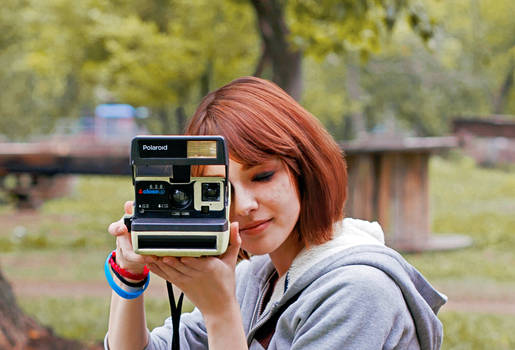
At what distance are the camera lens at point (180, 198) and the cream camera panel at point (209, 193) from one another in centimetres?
2

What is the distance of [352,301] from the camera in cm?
142

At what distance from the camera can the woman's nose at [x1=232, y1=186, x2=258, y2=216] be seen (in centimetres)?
154

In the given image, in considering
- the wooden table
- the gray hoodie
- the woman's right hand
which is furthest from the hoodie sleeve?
the wooden table

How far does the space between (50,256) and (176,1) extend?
26.5ft

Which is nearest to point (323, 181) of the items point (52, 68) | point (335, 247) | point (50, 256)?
point (335, 247)

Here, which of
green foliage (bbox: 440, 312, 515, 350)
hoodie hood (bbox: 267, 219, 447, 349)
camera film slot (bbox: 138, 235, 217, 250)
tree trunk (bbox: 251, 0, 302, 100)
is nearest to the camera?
camera film slot (bbox: 138, 235, 217, 250)

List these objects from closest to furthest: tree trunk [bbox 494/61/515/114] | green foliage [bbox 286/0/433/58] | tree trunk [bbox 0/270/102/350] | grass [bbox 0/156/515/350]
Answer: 1. tree trunk [bbox 0/270/102/350]
2. green foliage [bbox 286/0/433/58]
3. grass [bbox 0/156/515/350]
4. tree trunk [bbox 494/61/515/114]

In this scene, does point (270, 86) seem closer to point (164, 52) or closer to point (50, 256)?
point (50, 256)

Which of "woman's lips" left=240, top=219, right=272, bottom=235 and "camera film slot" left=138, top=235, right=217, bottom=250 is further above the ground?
"camera film slot" left=138, top=235, right=217, bottom=250

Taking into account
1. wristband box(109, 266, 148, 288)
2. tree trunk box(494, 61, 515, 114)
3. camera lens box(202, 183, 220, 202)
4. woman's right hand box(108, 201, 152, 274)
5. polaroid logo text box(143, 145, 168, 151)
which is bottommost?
A: tree trunk box(494, 61, 515, 114)

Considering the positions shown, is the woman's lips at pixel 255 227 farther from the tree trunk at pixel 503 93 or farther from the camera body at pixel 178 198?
the tree trunk at pixel 503 93

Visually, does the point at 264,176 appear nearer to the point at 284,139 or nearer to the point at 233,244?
the point at 284,139

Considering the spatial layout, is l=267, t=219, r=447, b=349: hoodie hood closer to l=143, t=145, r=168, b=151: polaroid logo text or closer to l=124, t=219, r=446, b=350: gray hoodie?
Answer: l=124, t=219, r=446, b=350: gray hoodie

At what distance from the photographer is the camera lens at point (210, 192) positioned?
1.42 m
